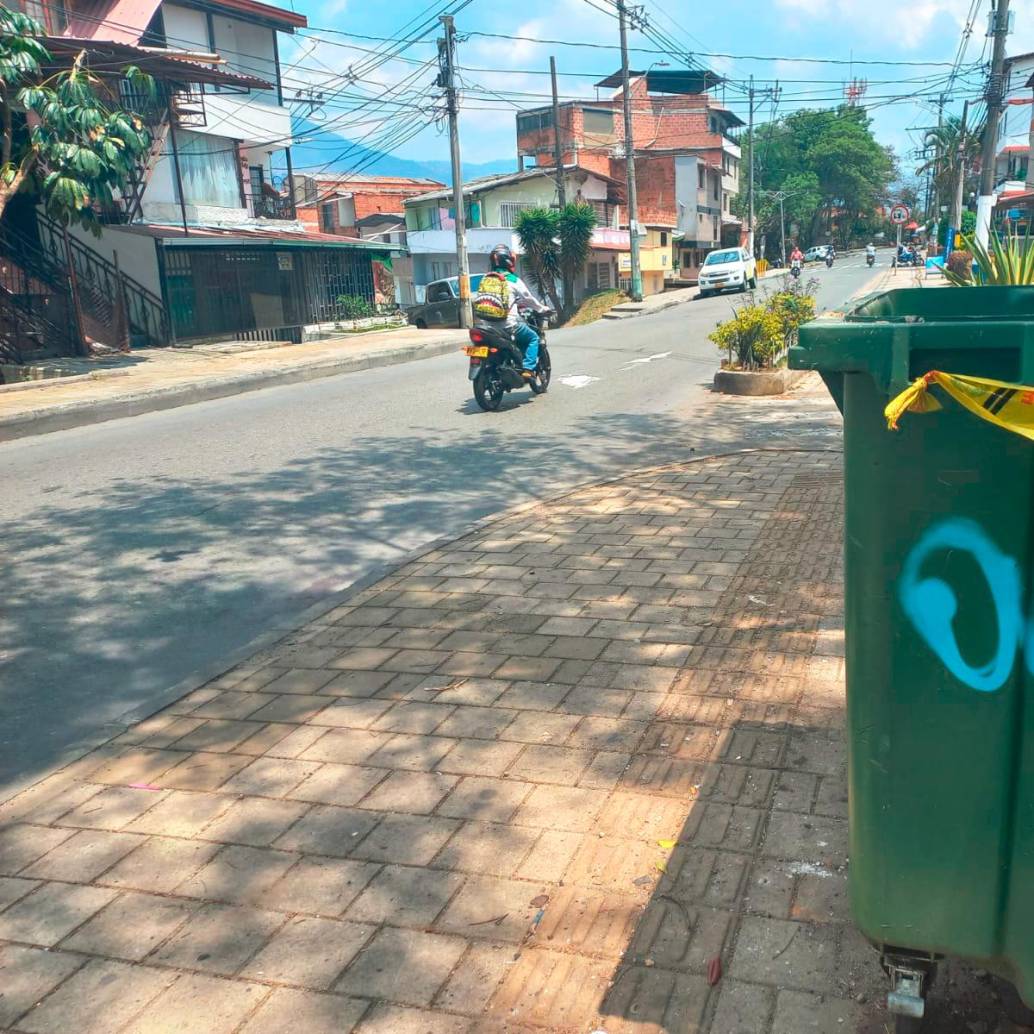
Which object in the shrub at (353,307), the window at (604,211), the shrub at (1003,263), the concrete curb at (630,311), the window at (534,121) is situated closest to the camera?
the shrub at (1003,263)

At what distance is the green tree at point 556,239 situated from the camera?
33.6 m

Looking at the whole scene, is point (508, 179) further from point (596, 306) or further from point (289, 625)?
point (289, 625)

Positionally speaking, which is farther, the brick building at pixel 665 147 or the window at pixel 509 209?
the brick building at pixel 665 147

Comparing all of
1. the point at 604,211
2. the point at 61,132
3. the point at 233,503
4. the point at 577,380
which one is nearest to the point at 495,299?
the point at 577,380

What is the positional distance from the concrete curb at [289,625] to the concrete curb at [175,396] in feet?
25.2

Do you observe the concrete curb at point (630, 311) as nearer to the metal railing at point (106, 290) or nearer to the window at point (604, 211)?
the metal railing at point (106, 290)

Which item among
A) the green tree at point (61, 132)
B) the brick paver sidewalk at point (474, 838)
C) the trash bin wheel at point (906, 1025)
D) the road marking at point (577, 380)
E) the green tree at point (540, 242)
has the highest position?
the green tree at point (61, 132)

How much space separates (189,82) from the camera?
23.3 metres

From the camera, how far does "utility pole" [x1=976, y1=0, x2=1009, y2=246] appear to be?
22.9m

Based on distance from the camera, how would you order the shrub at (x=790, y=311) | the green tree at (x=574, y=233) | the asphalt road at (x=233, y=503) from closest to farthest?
→ the asphalt road at (x=233, y=503) → the shrub at (x=790, y=311) → the green tree at (x=574, y=233)

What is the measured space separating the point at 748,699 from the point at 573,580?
5.61ft

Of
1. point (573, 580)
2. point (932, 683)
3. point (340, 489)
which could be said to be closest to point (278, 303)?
point (340, 489)

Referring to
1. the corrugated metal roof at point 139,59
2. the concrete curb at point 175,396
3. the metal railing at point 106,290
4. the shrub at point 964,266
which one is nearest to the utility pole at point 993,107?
the concrete curb at point 175,396

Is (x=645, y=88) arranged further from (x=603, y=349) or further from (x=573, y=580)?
(x=573, y=580)
